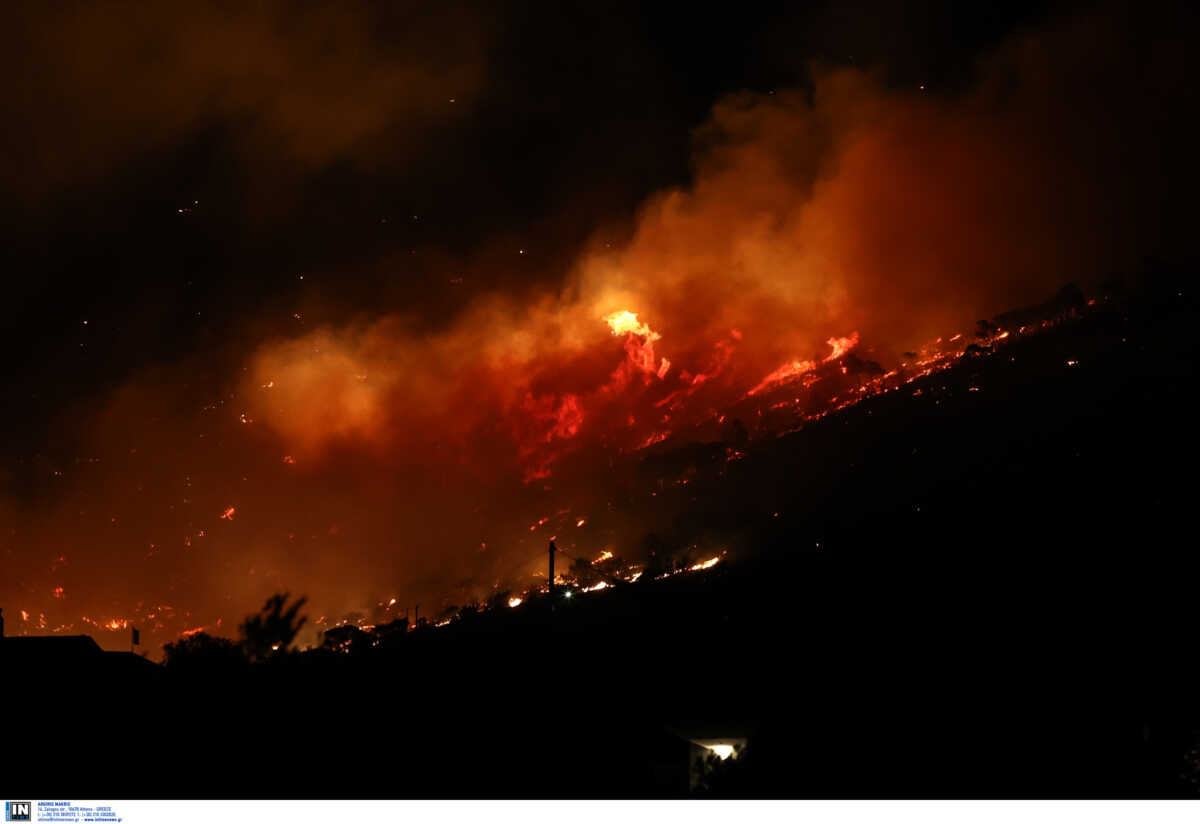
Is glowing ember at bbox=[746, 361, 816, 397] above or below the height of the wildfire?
above

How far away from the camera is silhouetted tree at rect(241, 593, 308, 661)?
161 feet

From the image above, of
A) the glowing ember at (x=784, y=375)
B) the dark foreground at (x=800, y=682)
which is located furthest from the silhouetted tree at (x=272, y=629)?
the glowing ember at (x=784, y=375)

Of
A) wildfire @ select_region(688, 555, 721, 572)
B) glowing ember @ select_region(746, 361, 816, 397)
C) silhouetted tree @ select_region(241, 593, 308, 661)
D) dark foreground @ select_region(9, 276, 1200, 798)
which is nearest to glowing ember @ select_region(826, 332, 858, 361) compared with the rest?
glowing ember @ select_region(746, 361, 816, 397)

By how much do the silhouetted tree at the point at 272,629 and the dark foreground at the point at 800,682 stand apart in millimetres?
7727

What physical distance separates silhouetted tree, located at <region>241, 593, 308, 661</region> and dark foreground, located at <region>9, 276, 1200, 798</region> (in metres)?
7.73

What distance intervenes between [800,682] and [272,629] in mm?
45184

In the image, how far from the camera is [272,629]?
5984cm

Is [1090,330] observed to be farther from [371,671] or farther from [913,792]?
[913,792]

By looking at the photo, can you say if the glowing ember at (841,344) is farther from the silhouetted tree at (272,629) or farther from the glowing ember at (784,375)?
the silhouetted tree at (272,629)

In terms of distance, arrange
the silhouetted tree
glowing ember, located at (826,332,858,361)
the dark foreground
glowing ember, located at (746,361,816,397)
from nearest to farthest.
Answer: the dark foreground < the silhouetted tree < glowing ember, located at (826,332,858,361) < glowing ember, located at (746,361,816,397)

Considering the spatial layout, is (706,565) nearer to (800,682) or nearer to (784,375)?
(800,682)

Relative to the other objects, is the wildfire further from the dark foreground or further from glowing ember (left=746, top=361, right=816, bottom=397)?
glowing ember (left=746, top=361, right=816, bottom=397)

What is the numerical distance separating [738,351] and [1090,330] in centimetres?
2470

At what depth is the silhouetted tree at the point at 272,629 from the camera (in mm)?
49000
